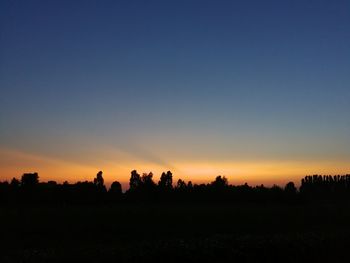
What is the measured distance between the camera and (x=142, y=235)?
4238 cm

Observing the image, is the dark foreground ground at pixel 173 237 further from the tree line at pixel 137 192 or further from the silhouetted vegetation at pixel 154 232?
the tree line at pixel 137 192

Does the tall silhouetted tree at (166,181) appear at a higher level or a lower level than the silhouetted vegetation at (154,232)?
higher

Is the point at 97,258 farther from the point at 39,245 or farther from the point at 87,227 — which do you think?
the point at 87,227

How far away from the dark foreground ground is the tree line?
39256mm

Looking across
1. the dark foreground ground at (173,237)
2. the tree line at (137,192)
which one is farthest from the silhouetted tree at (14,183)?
the dark foreground ground at (173,237)

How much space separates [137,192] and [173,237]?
80.6m

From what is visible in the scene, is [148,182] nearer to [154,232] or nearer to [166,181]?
[166,181]

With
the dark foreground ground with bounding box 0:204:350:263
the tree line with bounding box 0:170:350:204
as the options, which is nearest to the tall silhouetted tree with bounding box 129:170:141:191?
the tree line with bounding box 0:170:350:204

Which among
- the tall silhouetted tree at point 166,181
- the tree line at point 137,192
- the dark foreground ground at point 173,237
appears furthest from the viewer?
the tall silhouetted tree at point 166,181

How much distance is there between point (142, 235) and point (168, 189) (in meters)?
84.0

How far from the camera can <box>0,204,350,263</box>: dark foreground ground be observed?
26625 mm

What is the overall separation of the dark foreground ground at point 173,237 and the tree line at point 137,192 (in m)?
39.3

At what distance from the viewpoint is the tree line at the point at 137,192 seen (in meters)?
95.3

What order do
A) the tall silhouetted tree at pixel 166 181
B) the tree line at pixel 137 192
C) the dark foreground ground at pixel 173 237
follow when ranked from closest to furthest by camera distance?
the dark foreground ground at pixel 173 237
the tree line at pixel 137 192
the tall silhouetted tree at pixel 166 181
